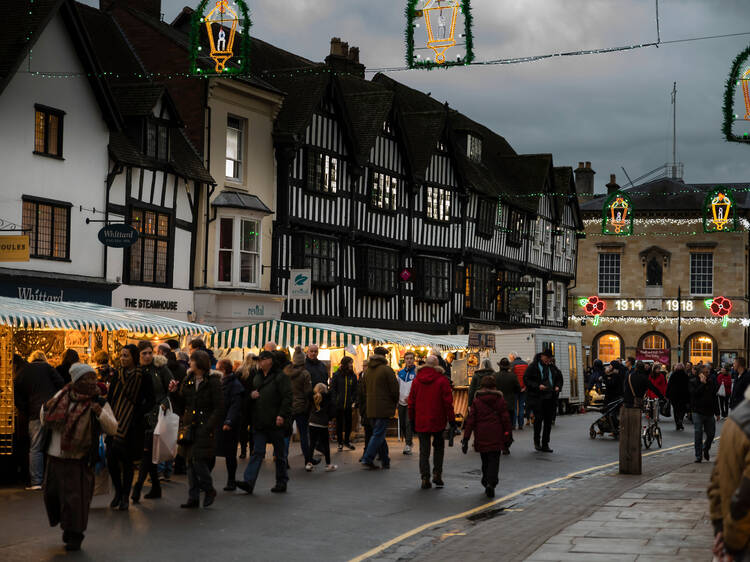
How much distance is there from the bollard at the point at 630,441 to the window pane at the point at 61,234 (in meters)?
12.6

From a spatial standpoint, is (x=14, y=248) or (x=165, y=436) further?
(x=14, y=248)

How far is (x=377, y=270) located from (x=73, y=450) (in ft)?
83.4

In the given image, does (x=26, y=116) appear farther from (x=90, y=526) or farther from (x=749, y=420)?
(x=749, y=420)

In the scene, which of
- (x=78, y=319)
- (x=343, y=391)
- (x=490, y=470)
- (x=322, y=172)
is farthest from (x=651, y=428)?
(x=322, y=172)

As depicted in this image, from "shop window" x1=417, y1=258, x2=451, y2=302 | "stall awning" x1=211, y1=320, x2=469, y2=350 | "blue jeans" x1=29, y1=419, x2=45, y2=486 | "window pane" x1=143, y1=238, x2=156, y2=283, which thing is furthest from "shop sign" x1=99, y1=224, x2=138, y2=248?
"shop window" x1=417, y1=258, x2=451, y2=302

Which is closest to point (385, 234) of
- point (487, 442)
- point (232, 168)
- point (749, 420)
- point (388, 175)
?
point (388, 175)

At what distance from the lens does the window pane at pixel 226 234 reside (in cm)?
2848

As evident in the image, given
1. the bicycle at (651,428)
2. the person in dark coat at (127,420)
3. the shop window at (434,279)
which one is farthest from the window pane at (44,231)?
the shop window at (434,279)

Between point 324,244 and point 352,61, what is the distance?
11.2 metres

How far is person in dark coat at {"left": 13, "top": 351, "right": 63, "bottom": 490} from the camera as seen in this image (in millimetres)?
13383

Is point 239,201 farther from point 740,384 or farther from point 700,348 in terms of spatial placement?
point 700,348

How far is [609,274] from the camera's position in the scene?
219 ft

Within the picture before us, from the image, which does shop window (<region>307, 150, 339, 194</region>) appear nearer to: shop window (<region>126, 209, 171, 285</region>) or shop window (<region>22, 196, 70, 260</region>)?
shop window (<region>126, 209, 171, 285</region>)

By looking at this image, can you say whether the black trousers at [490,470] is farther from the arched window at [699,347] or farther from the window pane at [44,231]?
the arched window at [699,347]
